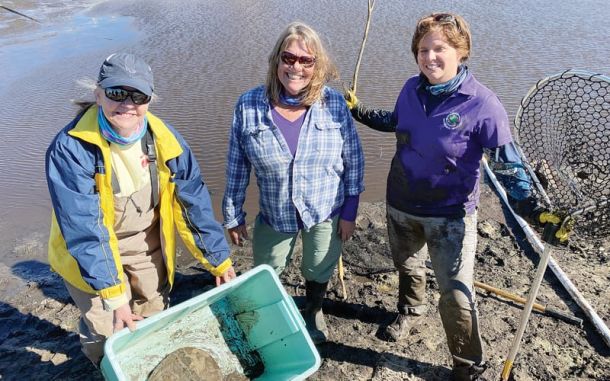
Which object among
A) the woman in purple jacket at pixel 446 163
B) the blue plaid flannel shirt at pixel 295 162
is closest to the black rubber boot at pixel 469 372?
the woman in purple jacket at pixel 446 163

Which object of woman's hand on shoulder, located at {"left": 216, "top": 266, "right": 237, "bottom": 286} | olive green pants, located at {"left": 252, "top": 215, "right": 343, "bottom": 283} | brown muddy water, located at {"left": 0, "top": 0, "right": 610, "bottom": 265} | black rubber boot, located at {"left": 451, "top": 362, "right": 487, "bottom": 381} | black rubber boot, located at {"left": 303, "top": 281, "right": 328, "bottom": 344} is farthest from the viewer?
brown muddy water, located at {"left": 0, "top": 0, "right": 610, "bottom": 265}

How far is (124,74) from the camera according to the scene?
7.13 ft

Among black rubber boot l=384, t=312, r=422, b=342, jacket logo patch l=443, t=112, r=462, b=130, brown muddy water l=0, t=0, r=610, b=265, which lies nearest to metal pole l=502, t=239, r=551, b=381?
black rubber boot l=384, t=312, r=422, b=342

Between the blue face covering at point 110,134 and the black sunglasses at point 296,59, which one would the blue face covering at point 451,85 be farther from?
the blue face covering at point 110,134

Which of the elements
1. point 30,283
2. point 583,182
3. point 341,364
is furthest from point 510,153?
point 30,283

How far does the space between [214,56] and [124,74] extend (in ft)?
23.8

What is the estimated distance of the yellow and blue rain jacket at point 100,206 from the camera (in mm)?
2199

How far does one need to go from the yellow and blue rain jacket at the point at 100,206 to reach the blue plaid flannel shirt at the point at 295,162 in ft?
1.09

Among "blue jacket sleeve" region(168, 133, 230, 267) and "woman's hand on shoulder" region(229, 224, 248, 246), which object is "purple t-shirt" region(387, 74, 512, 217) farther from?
"blue jacket sleeve" region(168, 133, 230, 267)

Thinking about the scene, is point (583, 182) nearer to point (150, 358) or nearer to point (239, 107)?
point (239, 107)

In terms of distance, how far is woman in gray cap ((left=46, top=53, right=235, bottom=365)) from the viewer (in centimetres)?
220

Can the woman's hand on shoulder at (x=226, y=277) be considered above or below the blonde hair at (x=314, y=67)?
below

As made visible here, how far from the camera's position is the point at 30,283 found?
4.17 meters

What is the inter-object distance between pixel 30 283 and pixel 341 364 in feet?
8.89
